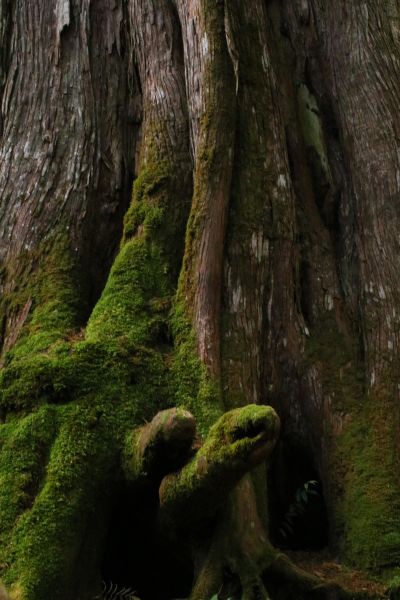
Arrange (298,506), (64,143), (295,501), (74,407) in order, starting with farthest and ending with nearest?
(64,143)
(295,501)
(298,506)
(74,407)

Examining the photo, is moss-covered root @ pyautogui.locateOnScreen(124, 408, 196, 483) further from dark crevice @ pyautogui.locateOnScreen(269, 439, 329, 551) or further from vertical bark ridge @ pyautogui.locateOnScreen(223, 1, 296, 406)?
dark crevice @ pyautogui.locateOnScreen(269, 439, 329, 551)

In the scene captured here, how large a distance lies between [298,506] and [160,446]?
4.42 ft

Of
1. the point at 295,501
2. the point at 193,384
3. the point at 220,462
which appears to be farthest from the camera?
the point at 295,501

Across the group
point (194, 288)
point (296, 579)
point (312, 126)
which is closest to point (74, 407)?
point (194, 288)

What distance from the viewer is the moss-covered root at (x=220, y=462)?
317 centimetres

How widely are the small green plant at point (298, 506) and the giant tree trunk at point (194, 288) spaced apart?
0.08 metres

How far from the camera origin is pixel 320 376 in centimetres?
474

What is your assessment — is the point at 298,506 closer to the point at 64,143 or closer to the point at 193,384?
the point at 193,384

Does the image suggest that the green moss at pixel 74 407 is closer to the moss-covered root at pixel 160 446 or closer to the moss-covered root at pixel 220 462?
the moss-covered root at pixel 160 446

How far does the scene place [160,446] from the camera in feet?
11.5

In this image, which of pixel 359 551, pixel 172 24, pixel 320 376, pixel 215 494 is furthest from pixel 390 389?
pixel 172 24

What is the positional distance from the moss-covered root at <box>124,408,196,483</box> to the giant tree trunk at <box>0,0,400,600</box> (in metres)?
0.01

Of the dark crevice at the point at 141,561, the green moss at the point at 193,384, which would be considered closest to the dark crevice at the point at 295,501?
the dark crevice at the point at 141,561

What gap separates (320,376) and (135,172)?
200 cm
